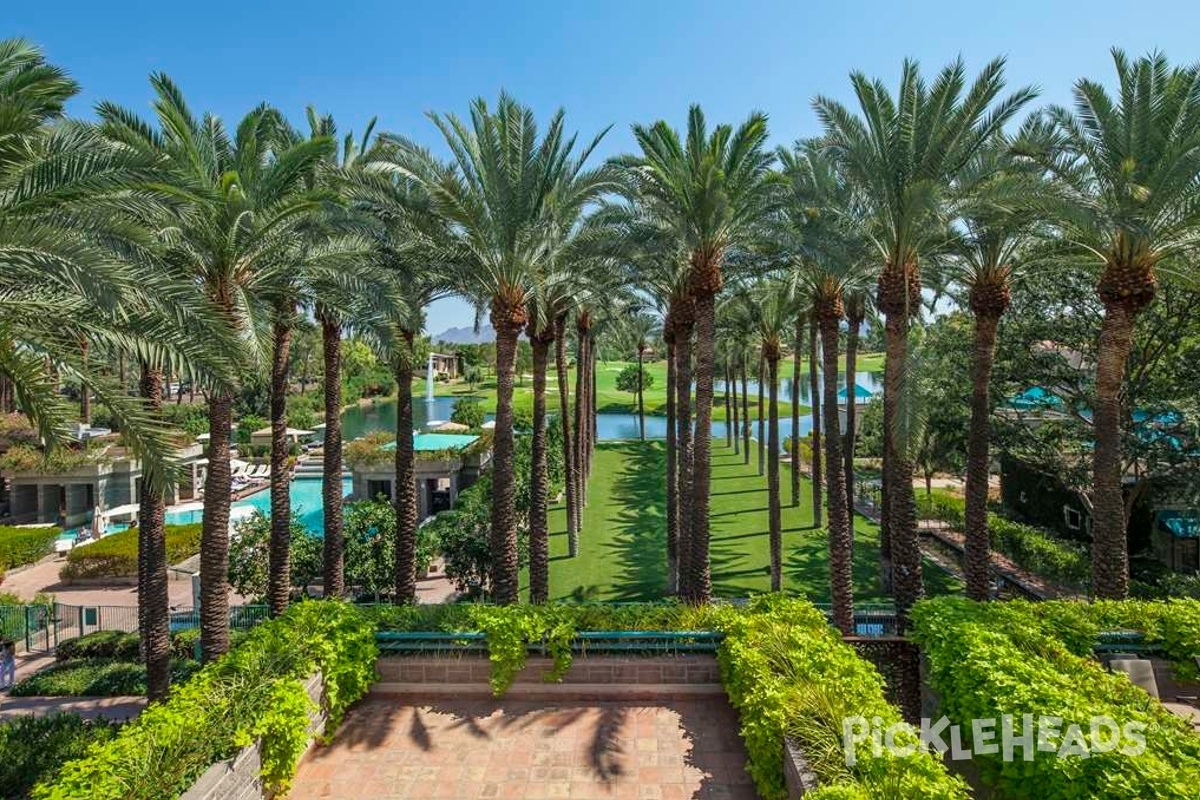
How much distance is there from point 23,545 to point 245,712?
24.6 metres

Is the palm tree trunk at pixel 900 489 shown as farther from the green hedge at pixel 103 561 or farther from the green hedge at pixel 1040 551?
the green hedge at pixel 103 561

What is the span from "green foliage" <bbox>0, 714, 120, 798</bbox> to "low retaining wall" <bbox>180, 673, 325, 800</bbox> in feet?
13.3

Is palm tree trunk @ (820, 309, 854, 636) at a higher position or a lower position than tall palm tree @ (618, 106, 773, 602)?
lower

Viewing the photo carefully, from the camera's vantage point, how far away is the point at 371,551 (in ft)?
60.5

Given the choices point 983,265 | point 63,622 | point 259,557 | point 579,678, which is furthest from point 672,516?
point 63,622

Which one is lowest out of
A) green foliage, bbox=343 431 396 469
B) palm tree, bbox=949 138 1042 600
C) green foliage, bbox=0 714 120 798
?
green foliage, bbox=0 714 120 798

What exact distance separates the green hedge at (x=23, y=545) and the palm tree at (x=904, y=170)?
27.9m

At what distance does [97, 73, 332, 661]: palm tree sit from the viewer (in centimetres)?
988

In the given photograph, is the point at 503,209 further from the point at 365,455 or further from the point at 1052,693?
the point at 365,455

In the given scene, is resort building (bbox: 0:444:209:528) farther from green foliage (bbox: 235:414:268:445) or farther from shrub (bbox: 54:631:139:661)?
green foliage (bbox: 235:414:268:445)

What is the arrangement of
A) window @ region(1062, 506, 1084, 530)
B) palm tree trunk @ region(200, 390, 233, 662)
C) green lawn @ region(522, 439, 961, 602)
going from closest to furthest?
palm tree trunk @ region(200, 390, 233, 662) < green lawn @ region(522, 439, 961, 602) < window @ region(1062, 506, 1084, 530)

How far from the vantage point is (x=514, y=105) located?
496 inches

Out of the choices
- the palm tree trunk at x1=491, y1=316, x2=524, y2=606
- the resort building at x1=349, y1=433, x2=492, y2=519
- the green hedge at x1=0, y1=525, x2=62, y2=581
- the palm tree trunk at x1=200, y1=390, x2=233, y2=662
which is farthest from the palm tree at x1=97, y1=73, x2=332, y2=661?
the green hedge at x1=0, y1=525, x2=62, y2=581

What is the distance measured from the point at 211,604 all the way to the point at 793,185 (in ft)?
42.8
